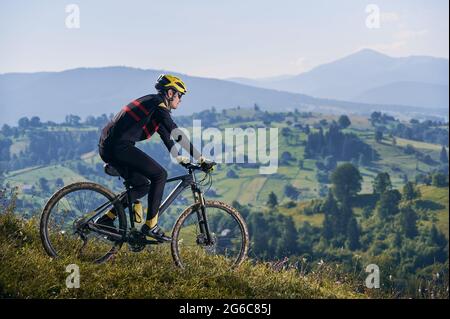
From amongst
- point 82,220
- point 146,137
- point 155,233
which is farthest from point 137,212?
point 146,137

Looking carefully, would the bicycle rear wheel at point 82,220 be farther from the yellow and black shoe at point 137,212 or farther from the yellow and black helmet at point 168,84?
the yellow and black helmet at point 168,84

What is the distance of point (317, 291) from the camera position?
8.88m

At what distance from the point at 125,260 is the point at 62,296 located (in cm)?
167

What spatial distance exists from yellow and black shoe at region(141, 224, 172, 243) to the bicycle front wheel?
21cm

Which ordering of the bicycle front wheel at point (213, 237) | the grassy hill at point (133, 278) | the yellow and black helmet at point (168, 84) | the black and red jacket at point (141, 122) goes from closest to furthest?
the grassy hill at point (133, 278) → the black and red jacket at point (141, 122) → the yellow and black helmet at point (168, 84) → the bicycle front wheel at point (213, 237)

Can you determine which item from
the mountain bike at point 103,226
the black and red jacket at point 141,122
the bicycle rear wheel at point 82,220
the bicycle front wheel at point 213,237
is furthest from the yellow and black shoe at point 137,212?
the black and red jacket at point 141,122

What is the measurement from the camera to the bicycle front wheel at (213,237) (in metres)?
9.12

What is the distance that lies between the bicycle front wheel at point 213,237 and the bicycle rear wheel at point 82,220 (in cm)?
98

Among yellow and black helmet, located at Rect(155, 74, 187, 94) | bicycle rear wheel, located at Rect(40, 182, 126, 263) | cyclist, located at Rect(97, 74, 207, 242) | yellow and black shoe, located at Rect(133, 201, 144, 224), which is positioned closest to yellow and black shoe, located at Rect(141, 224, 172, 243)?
cyclist, located at Rect(97, 74, 207, 242)

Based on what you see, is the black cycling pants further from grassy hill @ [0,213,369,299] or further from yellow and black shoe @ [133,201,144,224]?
grassy hill @ [0,213,369,299]

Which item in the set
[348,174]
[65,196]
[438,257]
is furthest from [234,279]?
[348,174]

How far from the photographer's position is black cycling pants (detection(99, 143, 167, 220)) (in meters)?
8.36

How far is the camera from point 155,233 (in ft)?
28.8
